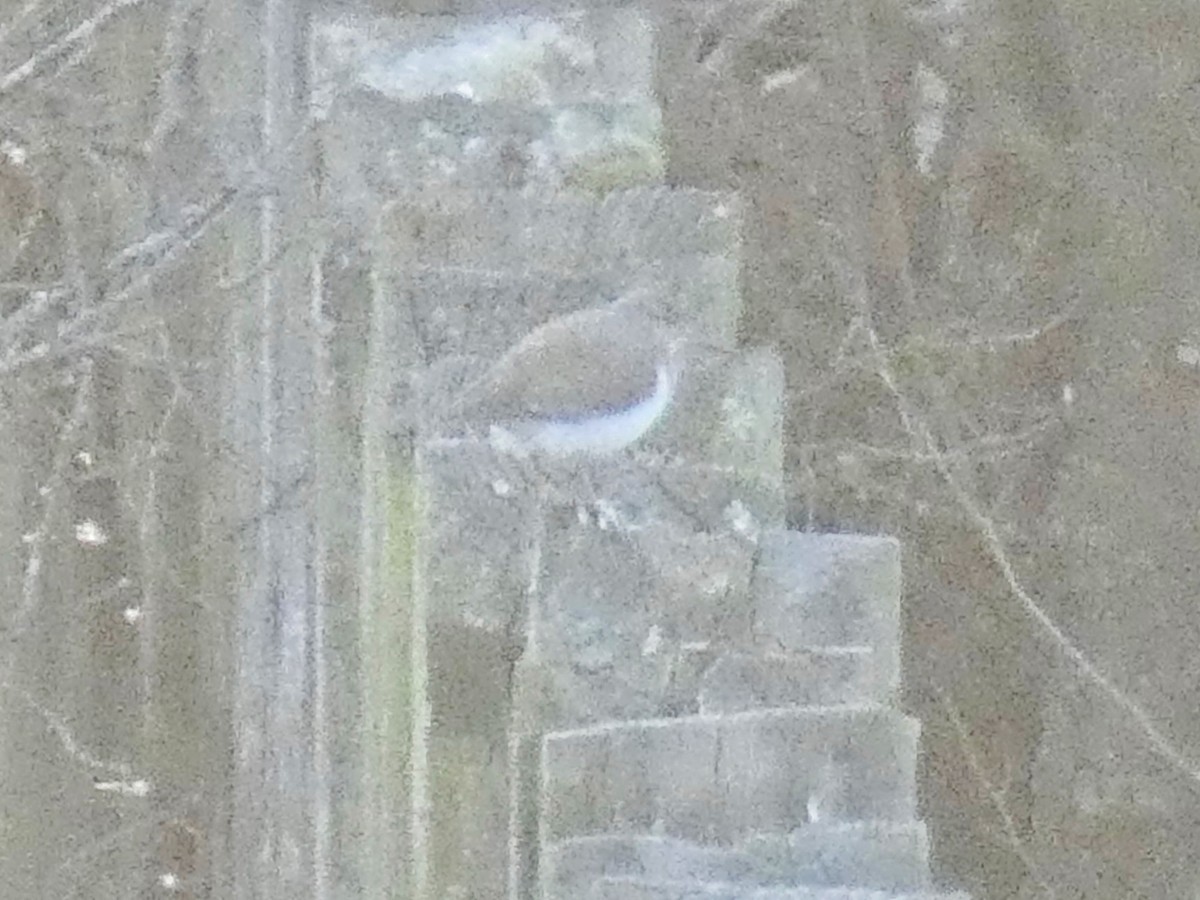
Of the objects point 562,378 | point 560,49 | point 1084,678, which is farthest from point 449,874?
point 560,49

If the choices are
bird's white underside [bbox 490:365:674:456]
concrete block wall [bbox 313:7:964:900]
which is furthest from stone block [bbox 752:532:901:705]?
bird's white underside [bbox 490:365:674:456]

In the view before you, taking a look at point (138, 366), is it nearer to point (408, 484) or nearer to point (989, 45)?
point (408, 484)

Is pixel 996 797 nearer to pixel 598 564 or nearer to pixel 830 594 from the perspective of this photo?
pixel 830 594

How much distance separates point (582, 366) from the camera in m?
0.89

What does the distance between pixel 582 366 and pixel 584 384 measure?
1 cm

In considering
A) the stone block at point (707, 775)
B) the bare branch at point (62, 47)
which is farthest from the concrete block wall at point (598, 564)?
the bare branch at point (62, 47)

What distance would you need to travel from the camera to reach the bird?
88 centimetres

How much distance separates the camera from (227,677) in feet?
Answer: 2.98

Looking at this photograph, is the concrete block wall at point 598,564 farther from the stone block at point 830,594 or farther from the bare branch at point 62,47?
the bare branch at point 62,47

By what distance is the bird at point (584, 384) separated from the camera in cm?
88

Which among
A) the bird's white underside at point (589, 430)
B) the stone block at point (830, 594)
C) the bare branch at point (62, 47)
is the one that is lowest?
the stone block at point (830, 594)

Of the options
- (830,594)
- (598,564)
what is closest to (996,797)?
(830,594)

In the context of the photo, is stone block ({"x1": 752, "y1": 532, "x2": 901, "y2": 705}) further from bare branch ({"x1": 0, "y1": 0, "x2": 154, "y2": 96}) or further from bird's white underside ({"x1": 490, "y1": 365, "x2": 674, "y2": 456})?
bare branch ({"x1": 0, "y1": 0, "x2": 154, "y2": 96})

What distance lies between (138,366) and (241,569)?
0.15 m
